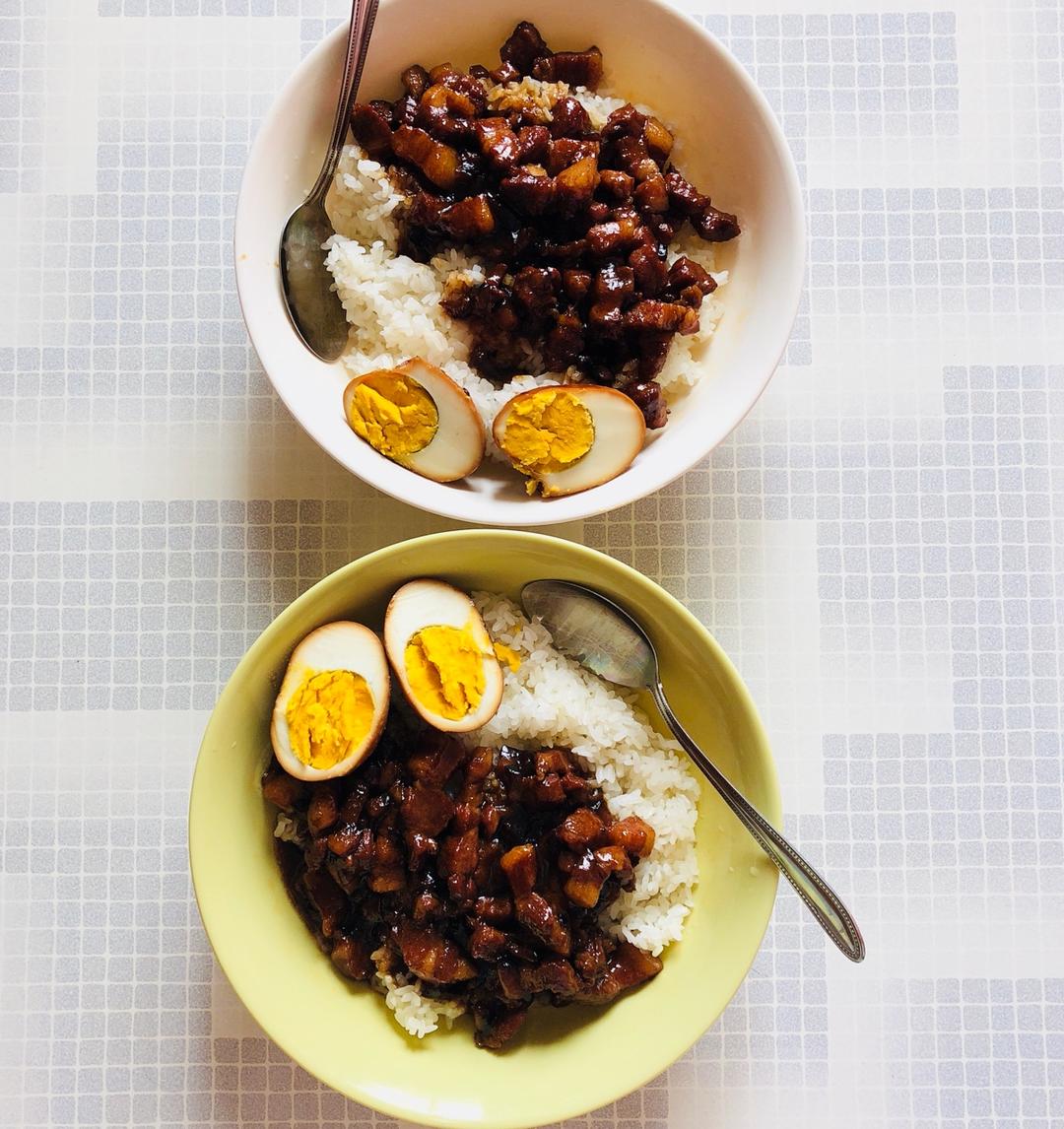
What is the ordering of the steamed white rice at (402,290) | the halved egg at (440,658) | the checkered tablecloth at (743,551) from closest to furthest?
the halved egg at (440,658) < the steamed white rice at (402,290) < the checkered tablecloth at (743,551)

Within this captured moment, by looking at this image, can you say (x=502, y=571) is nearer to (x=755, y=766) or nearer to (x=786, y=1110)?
(x=755, y=766)

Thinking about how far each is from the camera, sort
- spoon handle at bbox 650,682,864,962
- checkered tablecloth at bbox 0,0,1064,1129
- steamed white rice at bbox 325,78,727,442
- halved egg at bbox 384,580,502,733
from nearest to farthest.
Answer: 1. spoon handle at bbox 650,682,864,962
2. halved egg at bbox 384,580,502,733
3. steamed white rice at bbox 325,78,727,442
4. checkered tablecloth at bbox 0,0,1064,1129

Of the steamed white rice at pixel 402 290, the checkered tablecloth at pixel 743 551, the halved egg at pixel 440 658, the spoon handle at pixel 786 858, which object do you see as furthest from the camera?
the checkered tablecloth at pixel 743 551

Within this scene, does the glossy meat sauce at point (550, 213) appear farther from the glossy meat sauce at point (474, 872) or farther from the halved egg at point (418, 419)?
the glossy meat sauce at point (474, 872)

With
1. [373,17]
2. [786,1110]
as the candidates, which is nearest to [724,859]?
[786,1110]

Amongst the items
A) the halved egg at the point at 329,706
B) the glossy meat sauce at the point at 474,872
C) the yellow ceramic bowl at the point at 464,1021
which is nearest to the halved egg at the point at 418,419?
the yellow ceramic bowl at the point at 464,1021

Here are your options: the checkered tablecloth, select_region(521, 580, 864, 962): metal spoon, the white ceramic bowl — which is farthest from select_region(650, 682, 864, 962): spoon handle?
the white ceramic bowl

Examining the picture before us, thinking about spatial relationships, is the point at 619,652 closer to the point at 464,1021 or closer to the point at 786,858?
the point at 786,858

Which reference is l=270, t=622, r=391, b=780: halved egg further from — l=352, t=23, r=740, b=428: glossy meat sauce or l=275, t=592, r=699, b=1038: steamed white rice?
l=352, t=23, r=740, b=428: glossy meat sauce
